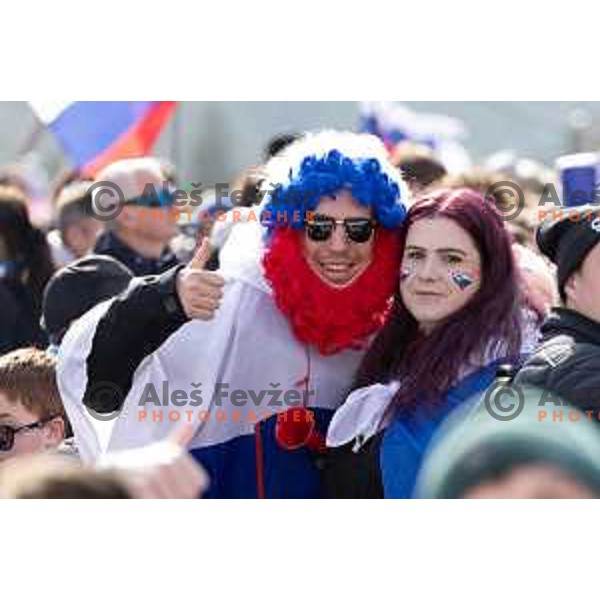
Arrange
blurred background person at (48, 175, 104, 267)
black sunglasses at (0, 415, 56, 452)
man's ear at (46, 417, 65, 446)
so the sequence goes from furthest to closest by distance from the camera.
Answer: blurred background person at (48, 175, 104, 267), man's ear at (46, 417, 65, 446), black sunglasses at (0, 415, 56, 452)

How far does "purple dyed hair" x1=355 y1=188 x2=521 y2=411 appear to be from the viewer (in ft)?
9.12

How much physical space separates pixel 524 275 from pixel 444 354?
1.24 ft

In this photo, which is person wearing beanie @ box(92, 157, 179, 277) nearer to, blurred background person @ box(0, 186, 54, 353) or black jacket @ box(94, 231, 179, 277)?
black jacket @ box(94, 231, 179, 277)

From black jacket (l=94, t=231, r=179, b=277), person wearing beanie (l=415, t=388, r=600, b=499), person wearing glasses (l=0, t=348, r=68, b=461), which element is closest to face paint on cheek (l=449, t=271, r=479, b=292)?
person wearing glasses (l=0, t=348, r=68, b=461)

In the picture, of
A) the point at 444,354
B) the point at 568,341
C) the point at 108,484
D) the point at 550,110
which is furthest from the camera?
the point at 550,110

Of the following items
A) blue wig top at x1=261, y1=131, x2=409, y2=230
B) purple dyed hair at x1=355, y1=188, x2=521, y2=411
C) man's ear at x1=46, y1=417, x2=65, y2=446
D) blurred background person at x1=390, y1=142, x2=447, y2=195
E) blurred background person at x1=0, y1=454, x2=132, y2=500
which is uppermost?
blurred background person at x1=390, y1=142, x2=447, y2=195

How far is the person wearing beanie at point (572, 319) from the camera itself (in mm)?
2531

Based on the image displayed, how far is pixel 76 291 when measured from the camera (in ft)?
12.3

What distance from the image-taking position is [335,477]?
292cm

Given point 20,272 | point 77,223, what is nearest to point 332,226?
point 20,272

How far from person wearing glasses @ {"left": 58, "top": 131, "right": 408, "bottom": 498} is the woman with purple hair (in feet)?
0.28

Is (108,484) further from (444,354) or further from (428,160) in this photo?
(428,160)

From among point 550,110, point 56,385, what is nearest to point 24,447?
point 56,385

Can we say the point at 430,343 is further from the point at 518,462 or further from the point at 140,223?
the point at 140,223
